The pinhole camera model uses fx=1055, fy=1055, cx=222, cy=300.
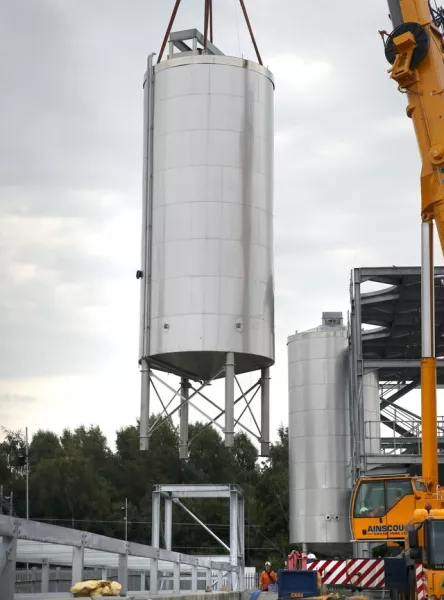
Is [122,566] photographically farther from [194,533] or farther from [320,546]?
[194,533]

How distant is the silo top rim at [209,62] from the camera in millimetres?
29266

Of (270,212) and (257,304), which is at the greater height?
(270,212)

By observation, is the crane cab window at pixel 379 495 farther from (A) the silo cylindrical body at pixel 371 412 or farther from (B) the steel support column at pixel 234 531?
(A) the silo cylindrical body at pixel 371 412

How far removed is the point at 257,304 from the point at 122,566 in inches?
590

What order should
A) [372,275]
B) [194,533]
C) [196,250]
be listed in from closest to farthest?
[196,250]
[372,275]
[194,533]

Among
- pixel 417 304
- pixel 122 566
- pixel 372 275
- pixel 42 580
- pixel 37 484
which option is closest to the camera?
pixel 42 580

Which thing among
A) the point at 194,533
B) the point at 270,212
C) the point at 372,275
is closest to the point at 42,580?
the point at 270,212

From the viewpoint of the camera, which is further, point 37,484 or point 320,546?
point 37,484

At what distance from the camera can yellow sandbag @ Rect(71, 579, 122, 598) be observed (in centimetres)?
1084

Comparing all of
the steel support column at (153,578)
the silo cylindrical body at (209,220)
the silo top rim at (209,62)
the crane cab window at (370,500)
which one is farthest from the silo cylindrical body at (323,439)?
the steel support column at (153,578)

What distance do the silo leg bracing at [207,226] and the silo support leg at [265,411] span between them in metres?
0.03

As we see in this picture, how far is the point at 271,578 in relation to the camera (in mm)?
30016

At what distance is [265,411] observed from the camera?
29.5 metres

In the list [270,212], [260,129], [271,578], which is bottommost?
[271,578]
